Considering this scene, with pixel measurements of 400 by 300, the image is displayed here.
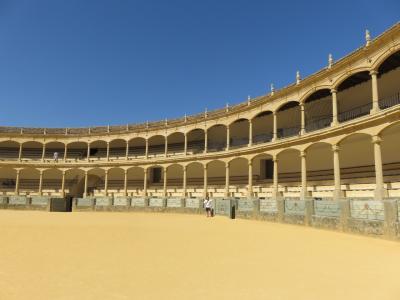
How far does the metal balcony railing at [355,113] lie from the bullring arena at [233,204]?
111mm

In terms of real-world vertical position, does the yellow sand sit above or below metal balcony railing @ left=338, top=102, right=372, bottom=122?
below

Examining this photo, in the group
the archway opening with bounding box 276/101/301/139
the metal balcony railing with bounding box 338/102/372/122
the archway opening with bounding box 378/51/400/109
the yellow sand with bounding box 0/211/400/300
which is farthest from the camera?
the archway opening with bounding box 276/101/301/139

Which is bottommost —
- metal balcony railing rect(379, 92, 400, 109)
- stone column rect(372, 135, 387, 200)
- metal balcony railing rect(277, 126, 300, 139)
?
stone column rect(372, 135, 387, 200)

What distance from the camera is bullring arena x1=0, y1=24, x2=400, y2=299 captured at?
545cm

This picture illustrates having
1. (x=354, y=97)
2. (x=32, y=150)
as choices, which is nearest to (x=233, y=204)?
(x=354, y=97)

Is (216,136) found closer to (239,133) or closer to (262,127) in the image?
(239,133)

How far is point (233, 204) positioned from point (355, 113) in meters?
11.1

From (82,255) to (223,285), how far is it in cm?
393

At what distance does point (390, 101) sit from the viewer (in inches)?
805

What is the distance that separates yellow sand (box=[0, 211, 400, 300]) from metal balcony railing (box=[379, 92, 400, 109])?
13.0 metres

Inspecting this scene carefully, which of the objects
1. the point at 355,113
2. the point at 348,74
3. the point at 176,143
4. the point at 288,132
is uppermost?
the point at 348,74

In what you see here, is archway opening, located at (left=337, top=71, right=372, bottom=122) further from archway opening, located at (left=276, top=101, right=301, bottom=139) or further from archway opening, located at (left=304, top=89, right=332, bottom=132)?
archway opening, located at (left=276, top=101, right=301, bottom=139)

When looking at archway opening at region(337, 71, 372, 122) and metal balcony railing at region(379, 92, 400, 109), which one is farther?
archway opening at region(337, 71, 372, 122)

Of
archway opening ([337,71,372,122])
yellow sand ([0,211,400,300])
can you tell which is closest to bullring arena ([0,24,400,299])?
yellow sand ([0,211,400,300])
